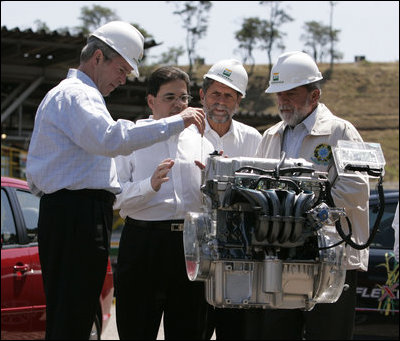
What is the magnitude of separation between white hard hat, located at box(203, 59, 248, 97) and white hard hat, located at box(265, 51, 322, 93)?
39 centimetres

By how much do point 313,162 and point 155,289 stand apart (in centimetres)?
116

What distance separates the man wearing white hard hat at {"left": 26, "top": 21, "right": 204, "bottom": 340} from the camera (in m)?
Result: 3.73

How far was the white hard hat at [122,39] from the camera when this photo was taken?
157 inches

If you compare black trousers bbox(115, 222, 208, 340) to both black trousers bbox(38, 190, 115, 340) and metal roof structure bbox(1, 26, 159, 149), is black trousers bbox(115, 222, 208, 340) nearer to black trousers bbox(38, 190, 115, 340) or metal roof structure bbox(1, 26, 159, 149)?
black trousers bbox(38, 190, 115, 340)

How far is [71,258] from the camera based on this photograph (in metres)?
3.76

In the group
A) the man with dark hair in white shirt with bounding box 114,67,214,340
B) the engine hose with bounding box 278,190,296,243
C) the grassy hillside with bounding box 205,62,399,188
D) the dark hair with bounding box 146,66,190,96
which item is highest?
the dark hair with bounding box 146,66,190,96

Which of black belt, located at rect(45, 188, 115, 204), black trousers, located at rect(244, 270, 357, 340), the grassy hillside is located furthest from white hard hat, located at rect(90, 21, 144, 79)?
the grassy hillside

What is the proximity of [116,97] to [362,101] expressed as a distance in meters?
64.2

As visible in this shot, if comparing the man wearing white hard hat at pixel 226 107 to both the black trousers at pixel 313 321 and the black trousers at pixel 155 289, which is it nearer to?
the black trousers at pixel 155 289

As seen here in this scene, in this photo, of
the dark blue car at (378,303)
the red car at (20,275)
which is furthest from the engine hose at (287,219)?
the dark blue car at (378,303)

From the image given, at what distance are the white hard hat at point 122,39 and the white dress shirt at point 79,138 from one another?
0.86ft

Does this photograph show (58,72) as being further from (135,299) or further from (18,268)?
(135,299)

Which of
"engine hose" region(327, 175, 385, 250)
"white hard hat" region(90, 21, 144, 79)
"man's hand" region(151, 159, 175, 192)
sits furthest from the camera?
"man's hand" region(151, 159, 175, 192)

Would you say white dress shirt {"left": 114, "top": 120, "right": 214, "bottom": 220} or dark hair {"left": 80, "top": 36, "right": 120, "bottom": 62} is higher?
dark hair {"left": 80, "top": 36, "right": 120, "bottom": 62}
